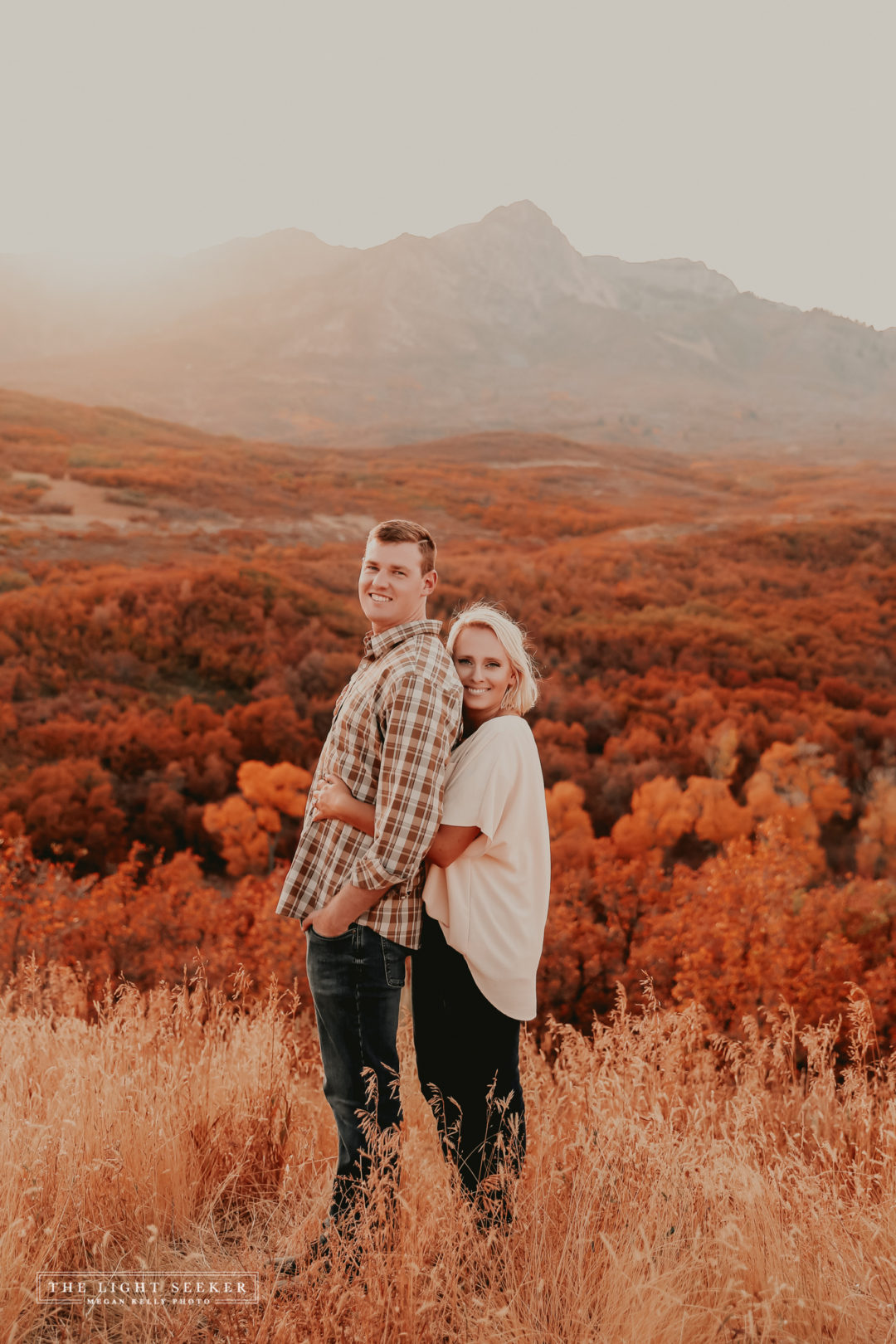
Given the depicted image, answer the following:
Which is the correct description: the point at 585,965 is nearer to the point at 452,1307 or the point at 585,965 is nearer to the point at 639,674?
the point at 452,1307

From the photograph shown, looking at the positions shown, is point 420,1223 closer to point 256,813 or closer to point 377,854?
point 377,854

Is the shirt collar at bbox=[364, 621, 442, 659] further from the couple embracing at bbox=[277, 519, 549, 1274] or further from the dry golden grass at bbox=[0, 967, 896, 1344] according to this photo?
the dry golden grass at bbox=[0, 967, 896, 1344]

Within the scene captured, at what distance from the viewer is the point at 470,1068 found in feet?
6.93

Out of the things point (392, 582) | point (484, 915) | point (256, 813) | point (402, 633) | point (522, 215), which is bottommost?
point (256, 813)

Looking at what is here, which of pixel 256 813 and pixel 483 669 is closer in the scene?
pixel 483 669

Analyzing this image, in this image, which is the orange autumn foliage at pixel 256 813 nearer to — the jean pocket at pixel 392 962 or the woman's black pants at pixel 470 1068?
the woman's black pants at pixel 470 1068

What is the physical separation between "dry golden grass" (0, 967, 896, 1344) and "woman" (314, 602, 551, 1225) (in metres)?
0.19

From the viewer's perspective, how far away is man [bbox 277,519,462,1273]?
6.30 ft

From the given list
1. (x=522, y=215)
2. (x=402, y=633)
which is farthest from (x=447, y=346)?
(x=402, y=633)

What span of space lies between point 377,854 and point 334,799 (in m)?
0.22

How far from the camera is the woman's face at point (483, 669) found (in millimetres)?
2156

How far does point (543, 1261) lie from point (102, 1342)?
101cm

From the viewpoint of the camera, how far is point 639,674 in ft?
64.1

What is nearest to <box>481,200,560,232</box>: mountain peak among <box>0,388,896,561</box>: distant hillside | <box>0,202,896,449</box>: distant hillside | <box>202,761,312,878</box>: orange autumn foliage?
<box>0,202,896,449</box>: distant hillside
